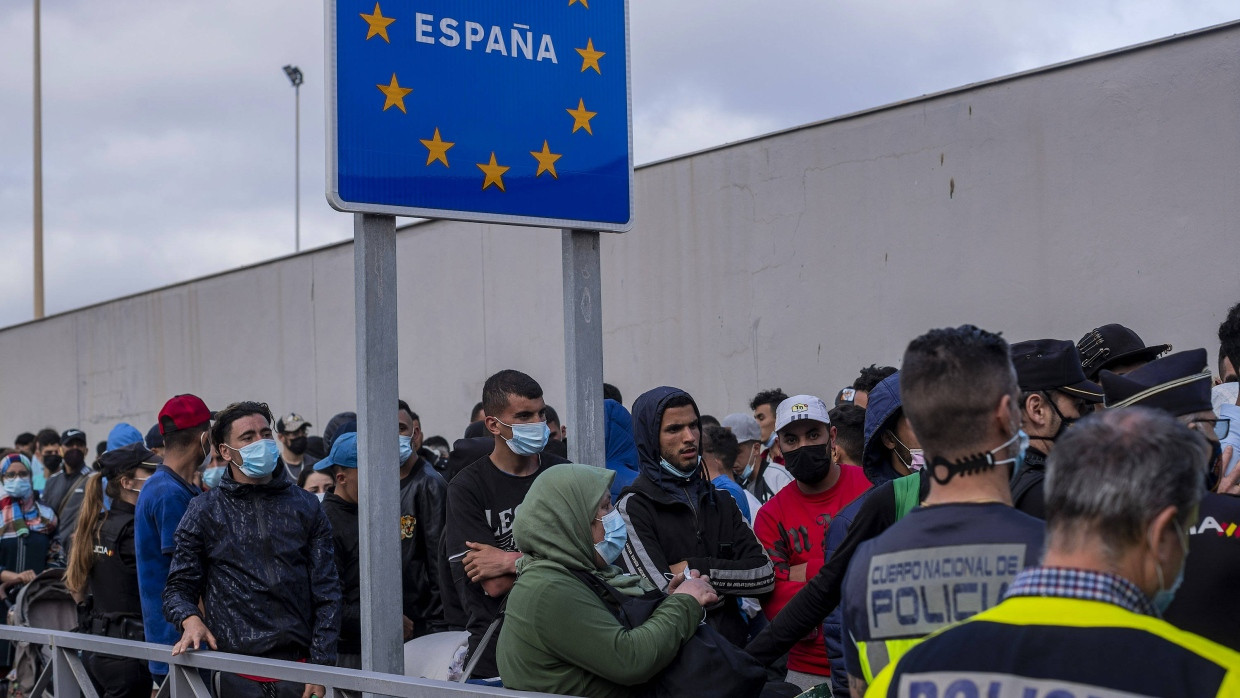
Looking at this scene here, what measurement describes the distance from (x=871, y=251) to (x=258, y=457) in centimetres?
588

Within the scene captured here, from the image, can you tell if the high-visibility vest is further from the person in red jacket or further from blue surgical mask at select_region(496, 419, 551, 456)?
blue surgical mask at select_region(496, 419, 551, 456)

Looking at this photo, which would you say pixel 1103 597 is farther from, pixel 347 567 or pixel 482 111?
pixel 347 567

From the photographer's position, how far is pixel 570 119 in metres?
4.80

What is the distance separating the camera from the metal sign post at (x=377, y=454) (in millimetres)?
4289

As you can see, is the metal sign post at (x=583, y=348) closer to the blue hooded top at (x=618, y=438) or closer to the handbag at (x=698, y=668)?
the blue hooded top at (x=618, y=438)

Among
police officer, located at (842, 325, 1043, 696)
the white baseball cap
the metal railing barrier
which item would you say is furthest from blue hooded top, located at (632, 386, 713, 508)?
police officer, located at (842, 325, 1043, 696)

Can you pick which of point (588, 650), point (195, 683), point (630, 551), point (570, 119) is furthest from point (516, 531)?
point (195, 683)

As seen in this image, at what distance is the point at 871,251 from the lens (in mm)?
9875

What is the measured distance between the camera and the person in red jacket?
4.75m

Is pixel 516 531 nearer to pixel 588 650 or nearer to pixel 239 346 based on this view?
pixel 588 650

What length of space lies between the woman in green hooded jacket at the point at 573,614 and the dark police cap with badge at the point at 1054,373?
3.69ft

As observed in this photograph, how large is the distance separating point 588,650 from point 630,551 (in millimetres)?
872

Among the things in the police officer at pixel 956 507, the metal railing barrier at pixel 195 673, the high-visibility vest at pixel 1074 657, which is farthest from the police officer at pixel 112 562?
the high-visibility vest at pixel 1074 657

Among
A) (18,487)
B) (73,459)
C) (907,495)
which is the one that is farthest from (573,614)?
(73,459)
